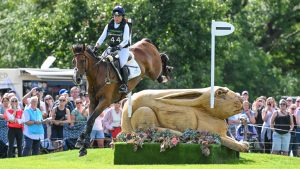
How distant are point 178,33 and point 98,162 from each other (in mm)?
17221

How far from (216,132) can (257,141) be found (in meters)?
5.58

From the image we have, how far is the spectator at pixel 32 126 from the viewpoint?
83.0ft

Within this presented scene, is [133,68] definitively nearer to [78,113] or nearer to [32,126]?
[32,126]

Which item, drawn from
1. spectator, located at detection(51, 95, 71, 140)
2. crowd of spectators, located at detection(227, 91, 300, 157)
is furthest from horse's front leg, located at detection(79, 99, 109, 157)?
crowd of spectators, located at detection(227, 91, 300, 157)

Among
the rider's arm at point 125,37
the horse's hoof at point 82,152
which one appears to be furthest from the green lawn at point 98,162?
the rider's arm at point 125,37

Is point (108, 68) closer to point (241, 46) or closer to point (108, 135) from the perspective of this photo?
point (108, 135)

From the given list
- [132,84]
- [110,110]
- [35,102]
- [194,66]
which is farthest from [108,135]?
[194,66]

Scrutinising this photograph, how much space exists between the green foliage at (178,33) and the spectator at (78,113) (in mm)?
11229

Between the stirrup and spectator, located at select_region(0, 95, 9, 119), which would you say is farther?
spectator, located at select_region(0, 95, 9, 119)

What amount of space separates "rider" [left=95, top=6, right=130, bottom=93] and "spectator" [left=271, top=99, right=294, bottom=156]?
6767 mm

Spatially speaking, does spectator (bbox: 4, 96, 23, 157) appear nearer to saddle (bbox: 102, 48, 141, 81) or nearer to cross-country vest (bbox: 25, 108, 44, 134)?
cross-country vest (bbox: 25, 108, 44, 134)

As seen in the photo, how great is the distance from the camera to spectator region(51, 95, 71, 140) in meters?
26.5

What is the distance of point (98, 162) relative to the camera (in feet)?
73.8

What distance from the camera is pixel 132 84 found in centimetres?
2322
